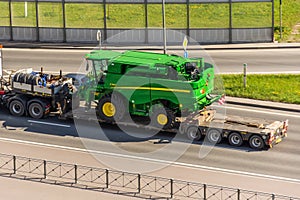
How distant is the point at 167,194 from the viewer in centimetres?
2852

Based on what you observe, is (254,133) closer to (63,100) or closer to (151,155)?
(151,155)

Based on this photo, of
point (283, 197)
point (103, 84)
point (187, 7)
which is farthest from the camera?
point (187, 7)

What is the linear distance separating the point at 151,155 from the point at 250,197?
6.64 m

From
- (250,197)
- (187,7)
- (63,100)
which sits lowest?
(250,197)

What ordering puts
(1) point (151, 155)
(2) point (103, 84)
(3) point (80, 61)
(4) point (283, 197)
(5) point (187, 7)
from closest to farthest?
1. (4) point (283, 197)
2. (1) point (151, 155)
3. (2) point (103, 84)
4. (3) point (80, 61)
5. (5) point (187, 7)

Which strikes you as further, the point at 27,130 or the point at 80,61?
the point at 80,61

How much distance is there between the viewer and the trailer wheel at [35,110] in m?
37.3

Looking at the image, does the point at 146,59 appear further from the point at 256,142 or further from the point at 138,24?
the point at 138,24

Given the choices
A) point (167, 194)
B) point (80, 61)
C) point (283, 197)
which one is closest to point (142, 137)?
point (167, 194)

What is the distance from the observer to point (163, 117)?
34.8 meters

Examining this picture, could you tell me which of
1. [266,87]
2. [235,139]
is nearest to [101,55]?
[235,139]

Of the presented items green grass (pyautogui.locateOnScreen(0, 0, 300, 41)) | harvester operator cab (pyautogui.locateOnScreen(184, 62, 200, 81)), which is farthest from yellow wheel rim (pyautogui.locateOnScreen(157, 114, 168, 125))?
green grass (pyautogui.locateOnScreen(0, 0, 300, 41))

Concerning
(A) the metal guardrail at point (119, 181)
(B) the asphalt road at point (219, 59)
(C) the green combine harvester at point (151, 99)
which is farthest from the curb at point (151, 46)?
(A) the metal guardrail at point (119, 181)

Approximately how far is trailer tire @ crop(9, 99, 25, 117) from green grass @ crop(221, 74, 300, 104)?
40.4 feet
